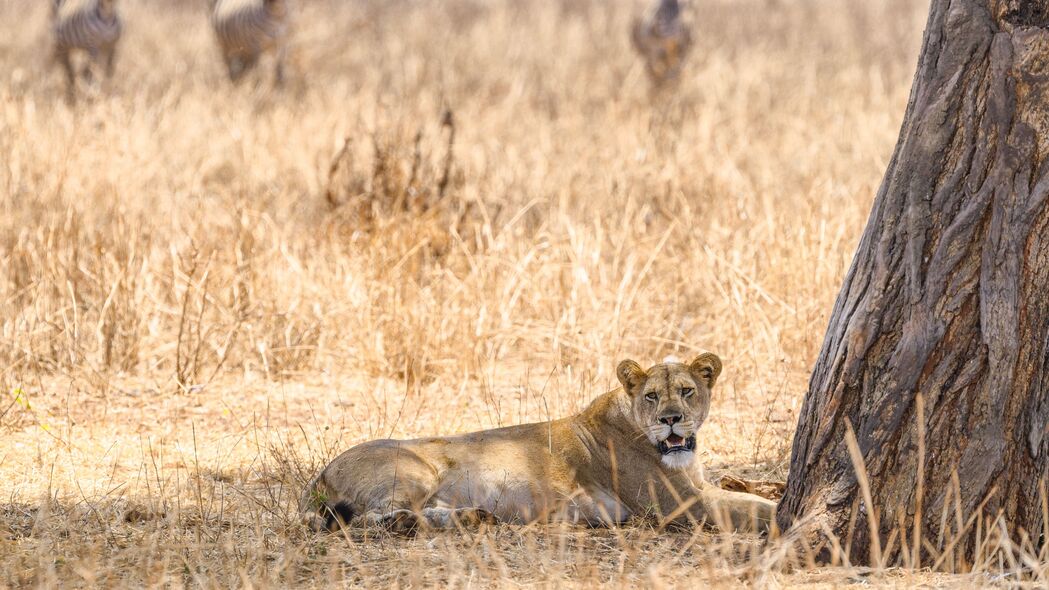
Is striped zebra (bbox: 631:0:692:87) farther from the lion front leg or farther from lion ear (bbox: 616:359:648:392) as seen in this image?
the lion front leg

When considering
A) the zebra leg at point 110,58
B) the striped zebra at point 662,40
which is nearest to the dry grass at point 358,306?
the zebra leg at point 110,58

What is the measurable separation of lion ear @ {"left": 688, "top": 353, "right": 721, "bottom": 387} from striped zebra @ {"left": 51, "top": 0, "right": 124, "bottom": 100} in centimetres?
1298

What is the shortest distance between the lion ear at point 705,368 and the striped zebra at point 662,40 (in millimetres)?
12330

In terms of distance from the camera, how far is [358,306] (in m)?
6.99

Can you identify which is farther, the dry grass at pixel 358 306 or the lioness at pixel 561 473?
the lioness at pixel 561 473

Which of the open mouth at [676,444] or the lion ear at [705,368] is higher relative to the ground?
the lion ear at [705,368]

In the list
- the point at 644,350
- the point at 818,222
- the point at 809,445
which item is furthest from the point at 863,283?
the point at 818,222

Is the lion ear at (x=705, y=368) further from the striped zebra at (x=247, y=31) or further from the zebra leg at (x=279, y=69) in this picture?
the striped zebra at (x=247, y=31)

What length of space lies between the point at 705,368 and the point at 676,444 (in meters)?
0.29

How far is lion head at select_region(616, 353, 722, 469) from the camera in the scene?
4.50 m

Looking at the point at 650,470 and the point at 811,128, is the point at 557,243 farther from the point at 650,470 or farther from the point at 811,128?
the point at 811,128

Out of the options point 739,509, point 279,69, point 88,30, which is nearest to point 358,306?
point 739,509

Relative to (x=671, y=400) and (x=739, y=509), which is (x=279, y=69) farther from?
(x=739, y=509)

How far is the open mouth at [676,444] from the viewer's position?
14.9 feet
